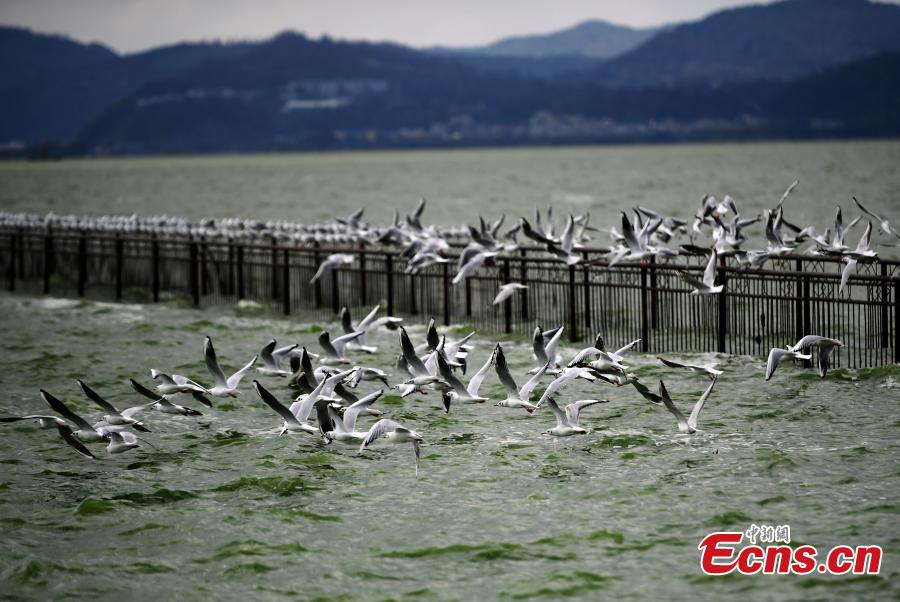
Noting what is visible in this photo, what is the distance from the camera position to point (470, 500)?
12.8m

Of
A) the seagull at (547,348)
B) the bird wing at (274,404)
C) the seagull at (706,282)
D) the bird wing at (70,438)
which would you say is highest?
the seagull at (706,282)

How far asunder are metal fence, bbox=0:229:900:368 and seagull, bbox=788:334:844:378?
91cm

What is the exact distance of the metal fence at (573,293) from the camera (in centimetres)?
1823

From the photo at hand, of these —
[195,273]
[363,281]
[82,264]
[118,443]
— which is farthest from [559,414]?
[82,264]

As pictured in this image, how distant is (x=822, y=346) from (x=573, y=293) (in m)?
5.64

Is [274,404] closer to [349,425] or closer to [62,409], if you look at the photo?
[349,425]

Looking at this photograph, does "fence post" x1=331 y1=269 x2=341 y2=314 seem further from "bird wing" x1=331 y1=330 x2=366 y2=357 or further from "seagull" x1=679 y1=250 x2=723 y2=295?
"seagull" x1=679 y1=250 x2=723 y2=295

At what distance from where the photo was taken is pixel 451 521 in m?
12.2

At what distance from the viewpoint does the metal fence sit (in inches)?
718

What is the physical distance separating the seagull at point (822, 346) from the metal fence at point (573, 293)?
914mm

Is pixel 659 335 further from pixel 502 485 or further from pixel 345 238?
pixel 345 238

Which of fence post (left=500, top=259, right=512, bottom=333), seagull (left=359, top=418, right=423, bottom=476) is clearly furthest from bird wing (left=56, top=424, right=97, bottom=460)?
fence post (left=500, top=259, right=512, bottom=333)

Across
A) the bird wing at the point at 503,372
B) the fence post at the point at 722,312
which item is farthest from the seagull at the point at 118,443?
the fence post at the point at 722,312

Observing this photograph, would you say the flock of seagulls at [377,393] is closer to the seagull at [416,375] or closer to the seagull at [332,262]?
the seagull at [416,375]
